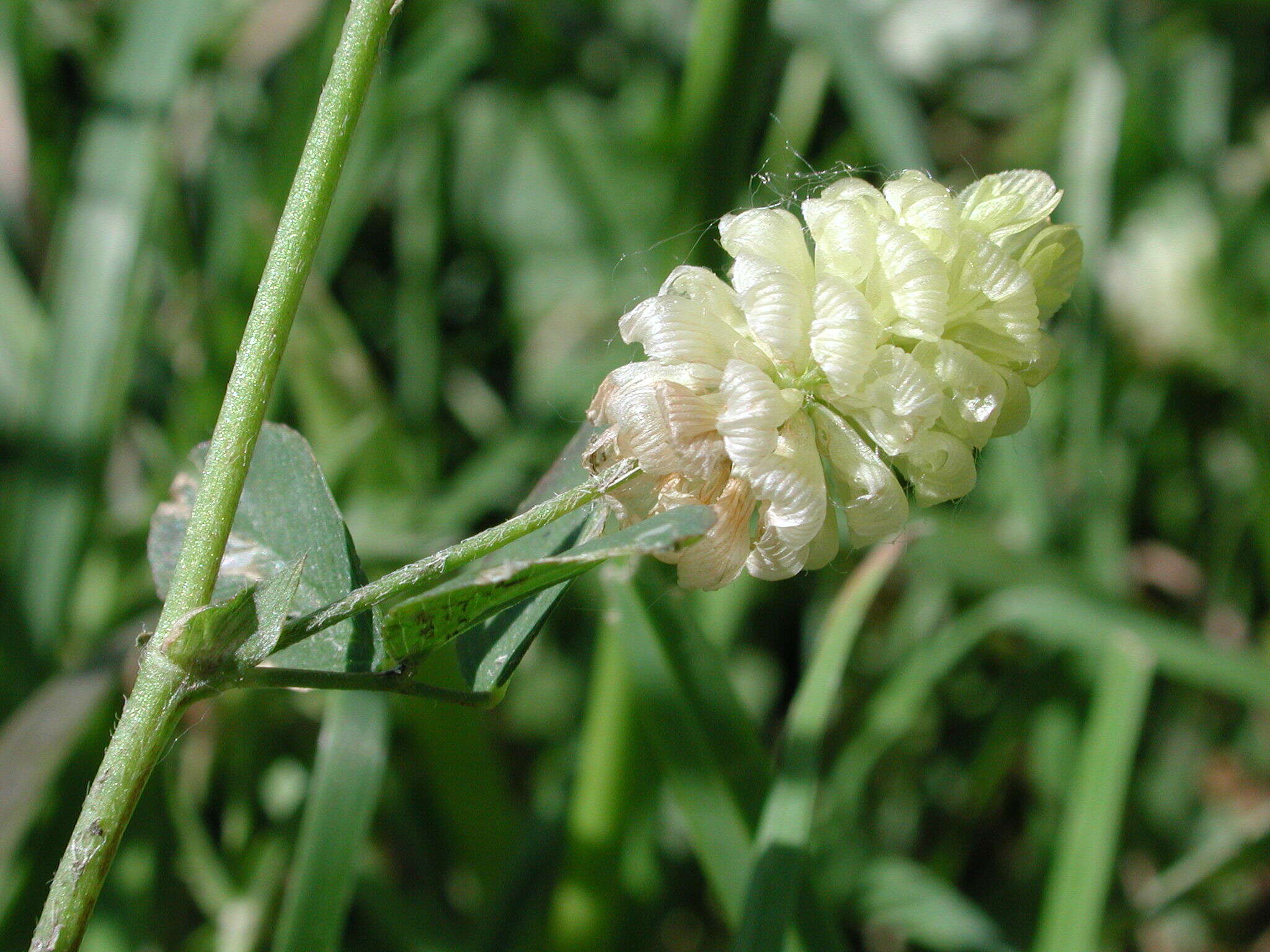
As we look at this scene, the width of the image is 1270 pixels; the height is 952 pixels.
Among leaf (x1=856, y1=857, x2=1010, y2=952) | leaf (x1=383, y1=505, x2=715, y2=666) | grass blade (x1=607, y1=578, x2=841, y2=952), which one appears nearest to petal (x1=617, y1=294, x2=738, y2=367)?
leaf (x1=383, y1=505, x2=715, y2=666)

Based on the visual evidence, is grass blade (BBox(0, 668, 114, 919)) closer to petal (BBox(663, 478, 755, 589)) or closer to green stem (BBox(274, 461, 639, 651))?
green stem (BBox(274, 461, 639, 651))

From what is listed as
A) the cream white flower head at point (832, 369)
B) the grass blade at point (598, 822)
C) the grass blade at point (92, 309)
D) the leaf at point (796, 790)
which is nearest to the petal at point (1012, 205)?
the cream white flower head at point (832, 369)

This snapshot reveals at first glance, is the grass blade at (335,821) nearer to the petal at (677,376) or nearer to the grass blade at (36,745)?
the grass blade at (36,745)

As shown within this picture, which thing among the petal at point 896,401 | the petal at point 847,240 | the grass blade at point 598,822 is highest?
the petal at point 847,240

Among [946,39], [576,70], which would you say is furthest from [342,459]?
[946,39]

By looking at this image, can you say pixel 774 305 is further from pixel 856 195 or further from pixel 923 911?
pixel 923 911

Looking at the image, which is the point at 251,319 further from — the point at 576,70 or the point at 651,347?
the point at 576,70

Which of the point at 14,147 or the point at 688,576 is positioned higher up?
the point at 14,147
